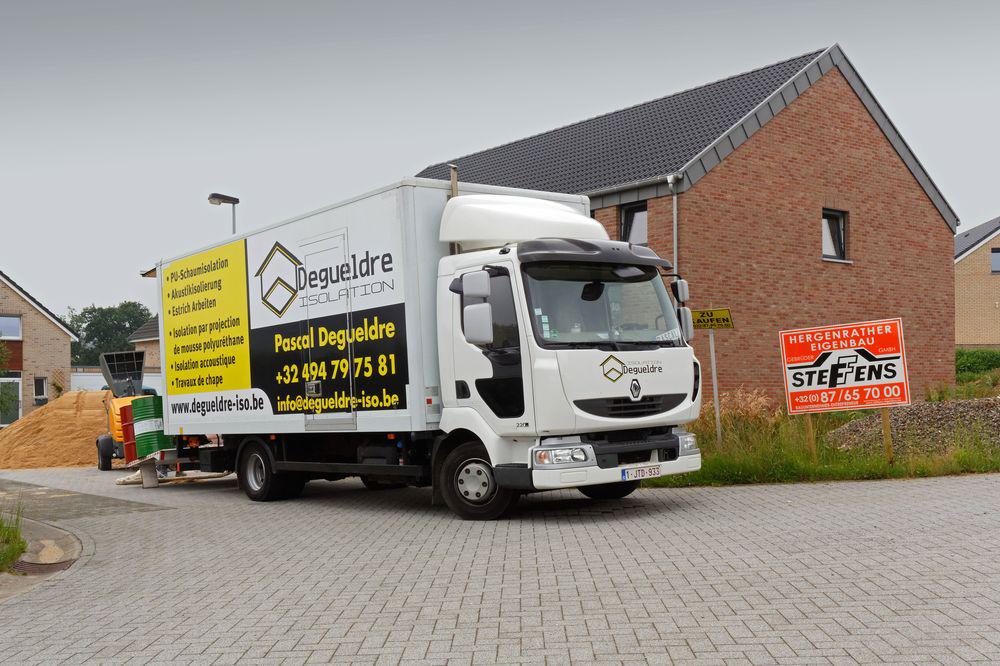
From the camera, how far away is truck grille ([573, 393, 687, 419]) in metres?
9.30

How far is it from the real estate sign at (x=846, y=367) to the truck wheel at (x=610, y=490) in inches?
106

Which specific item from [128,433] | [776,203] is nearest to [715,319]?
[776,203]

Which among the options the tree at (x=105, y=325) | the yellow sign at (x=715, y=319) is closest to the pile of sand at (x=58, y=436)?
the yellow sign at (x=715, y=319)

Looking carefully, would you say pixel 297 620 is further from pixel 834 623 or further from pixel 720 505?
pixel 720 505

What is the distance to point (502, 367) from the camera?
373 inches

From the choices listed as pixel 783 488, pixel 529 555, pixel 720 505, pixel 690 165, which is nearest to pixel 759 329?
pixel 690 165

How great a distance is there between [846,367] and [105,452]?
15.3 meters

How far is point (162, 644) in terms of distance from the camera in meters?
5.38

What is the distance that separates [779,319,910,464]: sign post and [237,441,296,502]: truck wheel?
645 cm

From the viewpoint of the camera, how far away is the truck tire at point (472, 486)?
9.74 metres

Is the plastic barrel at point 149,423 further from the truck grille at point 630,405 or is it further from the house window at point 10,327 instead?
the house window at point 10,327

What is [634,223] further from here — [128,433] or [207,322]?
[128,433]

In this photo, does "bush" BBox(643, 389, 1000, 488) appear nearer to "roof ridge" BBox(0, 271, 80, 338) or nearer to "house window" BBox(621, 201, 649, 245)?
"house window" BBox(621, 201, 649, 245)

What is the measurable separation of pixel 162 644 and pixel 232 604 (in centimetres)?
100
